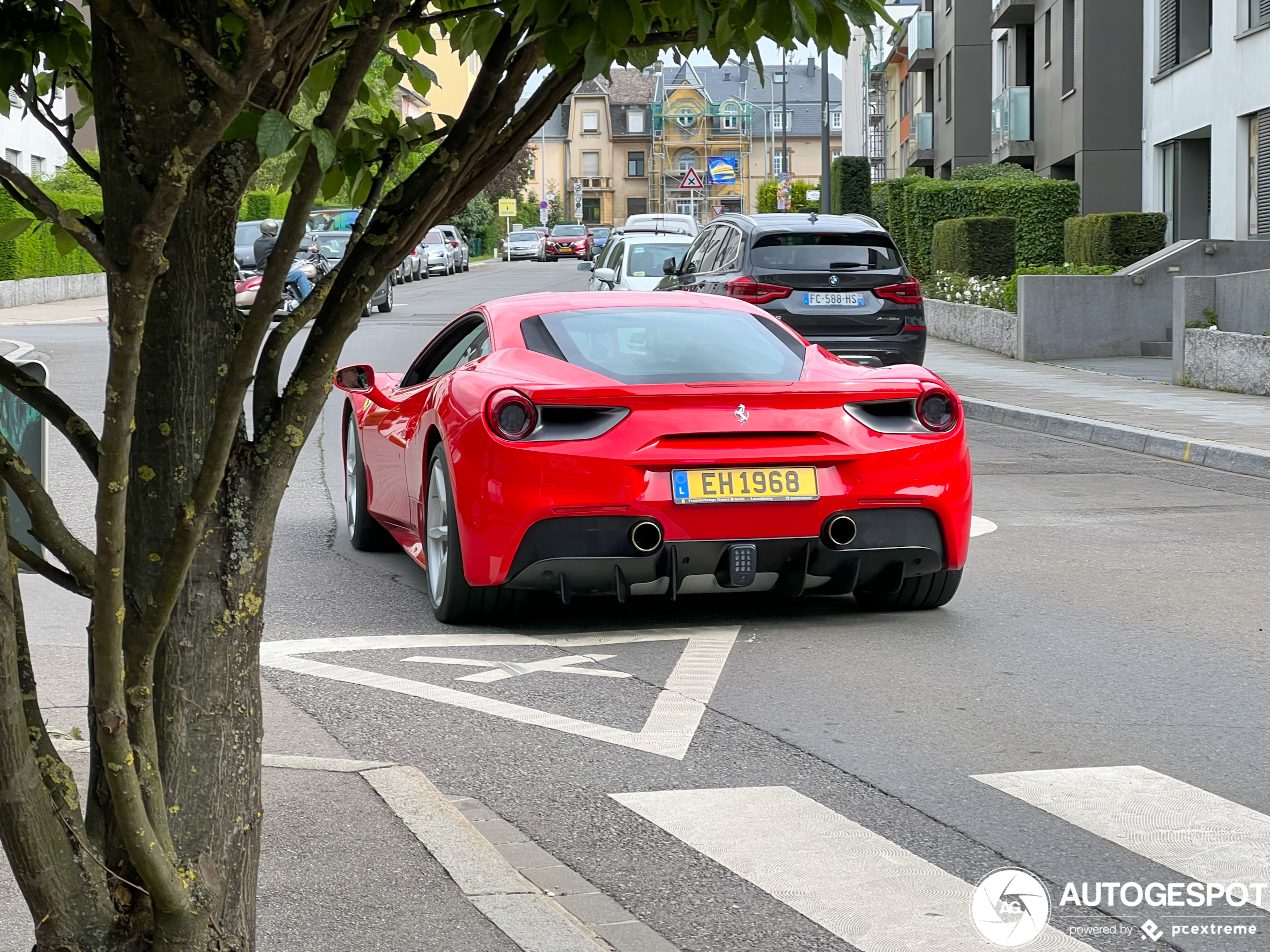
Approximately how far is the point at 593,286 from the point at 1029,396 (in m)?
A: 10.9

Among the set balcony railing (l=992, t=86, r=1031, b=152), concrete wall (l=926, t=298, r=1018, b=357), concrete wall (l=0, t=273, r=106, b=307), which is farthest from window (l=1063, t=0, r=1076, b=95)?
concrete wall (l=0, t=273, r=106, b=307)

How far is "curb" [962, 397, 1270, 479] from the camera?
12094mm

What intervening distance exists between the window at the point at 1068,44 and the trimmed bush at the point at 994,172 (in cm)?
189

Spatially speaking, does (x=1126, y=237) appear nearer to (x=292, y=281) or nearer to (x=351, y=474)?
(x=292, y=281)

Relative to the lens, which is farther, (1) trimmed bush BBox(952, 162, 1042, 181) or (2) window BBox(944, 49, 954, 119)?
(2) window BBox(944, 49, 954, 119)

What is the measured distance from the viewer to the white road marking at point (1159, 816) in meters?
3.96

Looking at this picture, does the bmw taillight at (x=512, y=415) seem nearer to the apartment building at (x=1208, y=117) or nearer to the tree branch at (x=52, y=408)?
the tree branch at (x=52, y=408)

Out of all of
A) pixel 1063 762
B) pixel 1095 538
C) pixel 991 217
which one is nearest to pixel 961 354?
pixel 991 217

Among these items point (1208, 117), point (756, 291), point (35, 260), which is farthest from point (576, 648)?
point (35, 260)

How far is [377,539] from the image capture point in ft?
28.7

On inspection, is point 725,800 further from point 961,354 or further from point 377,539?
point 961,354

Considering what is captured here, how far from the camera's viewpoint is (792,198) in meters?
52.4

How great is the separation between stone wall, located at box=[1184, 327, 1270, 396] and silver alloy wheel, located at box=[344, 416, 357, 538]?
32.5 feet

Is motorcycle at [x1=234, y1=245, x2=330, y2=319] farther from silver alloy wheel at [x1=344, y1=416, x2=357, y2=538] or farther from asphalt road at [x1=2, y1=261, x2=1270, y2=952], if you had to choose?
asphalt road at [x1=2, y1=261, x2=1270, y2=952]
